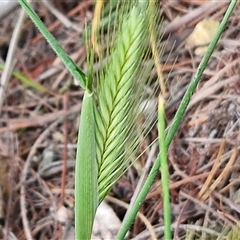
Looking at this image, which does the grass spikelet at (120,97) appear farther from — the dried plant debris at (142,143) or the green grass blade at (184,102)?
the dried plant debris at (142,143)

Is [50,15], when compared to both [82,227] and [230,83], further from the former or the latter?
[82,227]

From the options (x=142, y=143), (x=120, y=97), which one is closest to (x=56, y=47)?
(x=120, y=97)

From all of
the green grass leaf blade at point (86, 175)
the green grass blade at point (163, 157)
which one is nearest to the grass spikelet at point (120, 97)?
the green grass leaf blade at point (86, 175)

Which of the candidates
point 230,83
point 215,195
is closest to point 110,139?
point 215,195

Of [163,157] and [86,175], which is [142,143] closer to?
[86,175]

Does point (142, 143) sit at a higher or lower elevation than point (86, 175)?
lower

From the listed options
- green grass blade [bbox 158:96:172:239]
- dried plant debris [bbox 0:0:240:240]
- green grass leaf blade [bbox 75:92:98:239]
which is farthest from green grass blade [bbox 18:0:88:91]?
dried plant debris [bbox 0:0:240:240]
